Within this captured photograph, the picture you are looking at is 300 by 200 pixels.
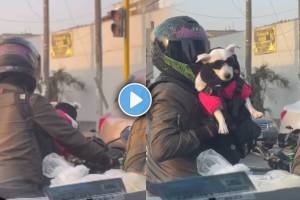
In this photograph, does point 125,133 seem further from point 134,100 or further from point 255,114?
point 255,114

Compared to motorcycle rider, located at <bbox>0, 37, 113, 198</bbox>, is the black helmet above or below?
above

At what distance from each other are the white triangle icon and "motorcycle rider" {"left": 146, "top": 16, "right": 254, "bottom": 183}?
0.06 metres

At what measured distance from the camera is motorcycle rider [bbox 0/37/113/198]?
2.06m

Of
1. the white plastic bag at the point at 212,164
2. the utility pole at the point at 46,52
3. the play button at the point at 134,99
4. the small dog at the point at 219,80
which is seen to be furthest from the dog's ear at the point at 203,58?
the utility pole at the point at 46,52

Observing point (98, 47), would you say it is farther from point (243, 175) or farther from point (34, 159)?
point (243, 175)

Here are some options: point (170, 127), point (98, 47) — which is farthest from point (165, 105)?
point (98, 47)

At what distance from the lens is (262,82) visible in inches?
79.0

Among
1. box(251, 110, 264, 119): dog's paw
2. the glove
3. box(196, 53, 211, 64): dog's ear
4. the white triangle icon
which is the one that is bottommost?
the glove

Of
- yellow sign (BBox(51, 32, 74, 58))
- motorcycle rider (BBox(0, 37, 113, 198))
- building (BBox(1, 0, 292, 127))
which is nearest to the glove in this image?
building (BBox(1, 0, 292, 127))

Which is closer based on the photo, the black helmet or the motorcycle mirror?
the black helmet

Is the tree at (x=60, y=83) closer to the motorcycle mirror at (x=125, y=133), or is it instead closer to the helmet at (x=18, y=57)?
the helmet at (x=18, y=57)

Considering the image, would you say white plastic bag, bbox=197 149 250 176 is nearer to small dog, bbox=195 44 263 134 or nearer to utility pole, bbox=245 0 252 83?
small dog, bbox=195 44 263 134

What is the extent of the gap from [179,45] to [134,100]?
0.29m

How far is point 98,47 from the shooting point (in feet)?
6.68
